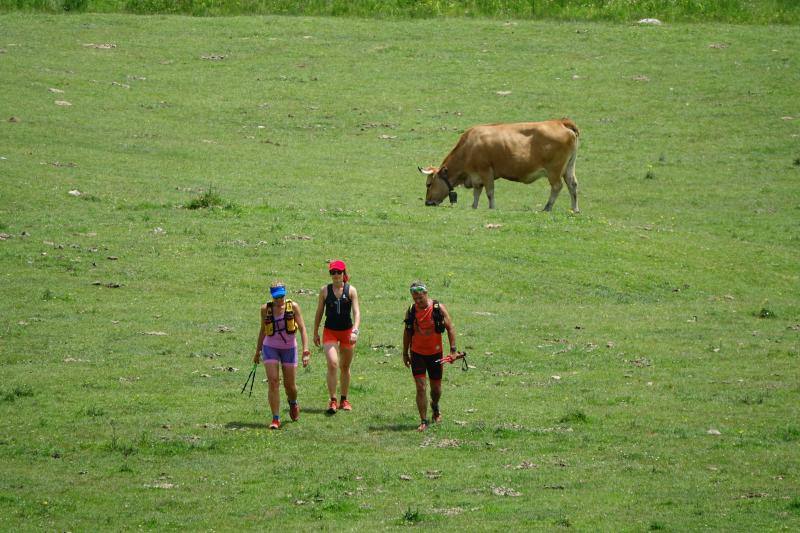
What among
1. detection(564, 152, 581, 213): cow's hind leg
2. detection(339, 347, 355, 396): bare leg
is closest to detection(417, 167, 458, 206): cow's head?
detection(564, 152, 581, 213): cow's hind leg

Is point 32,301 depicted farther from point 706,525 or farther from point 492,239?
point 706,525

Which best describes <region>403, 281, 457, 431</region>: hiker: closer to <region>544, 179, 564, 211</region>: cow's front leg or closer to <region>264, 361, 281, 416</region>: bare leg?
<region>264, 361, 281, 416</region>: bare leg

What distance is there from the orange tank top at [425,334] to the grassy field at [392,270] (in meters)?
1.22

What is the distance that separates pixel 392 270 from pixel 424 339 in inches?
413

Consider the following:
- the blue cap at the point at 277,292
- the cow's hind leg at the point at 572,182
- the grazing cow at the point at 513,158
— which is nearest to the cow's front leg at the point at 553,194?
the grazing cow at the point at 513,158

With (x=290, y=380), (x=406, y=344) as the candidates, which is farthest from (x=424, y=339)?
(x=290, y=380)

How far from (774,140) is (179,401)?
30979mm

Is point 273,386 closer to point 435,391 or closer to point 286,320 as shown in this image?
point 286,320

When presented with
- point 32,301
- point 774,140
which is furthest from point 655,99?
point 32,301

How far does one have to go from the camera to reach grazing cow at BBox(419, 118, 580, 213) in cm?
3672

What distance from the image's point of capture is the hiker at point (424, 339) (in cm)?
1752

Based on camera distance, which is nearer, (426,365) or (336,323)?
(426,365)

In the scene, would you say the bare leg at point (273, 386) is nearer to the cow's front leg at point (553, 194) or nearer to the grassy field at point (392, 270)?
the grassy field at point (392, 270)

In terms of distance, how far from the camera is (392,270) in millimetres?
28125
